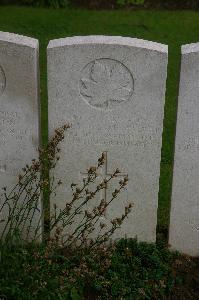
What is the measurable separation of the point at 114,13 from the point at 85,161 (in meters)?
5.37

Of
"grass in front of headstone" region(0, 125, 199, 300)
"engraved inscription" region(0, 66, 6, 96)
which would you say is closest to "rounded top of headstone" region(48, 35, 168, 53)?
"engraved inscription" region(0, 66, 6, 96)

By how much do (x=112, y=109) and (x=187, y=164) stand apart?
69 cm

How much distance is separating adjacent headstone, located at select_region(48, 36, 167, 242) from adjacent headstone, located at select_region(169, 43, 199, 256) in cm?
14

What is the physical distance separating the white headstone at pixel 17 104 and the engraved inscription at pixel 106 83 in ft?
1.13

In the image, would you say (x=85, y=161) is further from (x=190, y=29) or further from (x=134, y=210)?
(x=190, y=29)

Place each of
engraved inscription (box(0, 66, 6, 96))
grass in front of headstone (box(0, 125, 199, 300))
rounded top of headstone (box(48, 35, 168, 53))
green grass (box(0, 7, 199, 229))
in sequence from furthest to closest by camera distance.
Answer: green grass (box(0, 7, 199, 229)) < engraved inscription (box(0, 66, 6, 96)) < rounded top of headstone (box(48, 35, 168, 53)) < grass in front of headstone (box(0, 125, 199, 300))

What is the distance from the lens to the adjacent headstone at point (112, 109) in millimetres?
4137

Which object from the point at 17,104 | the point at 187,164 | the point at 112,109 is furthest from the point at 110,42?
the point at 187,164

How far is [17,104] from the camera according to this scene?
14.1 feet

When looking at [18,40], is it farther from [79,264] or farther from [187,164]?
[79,264]

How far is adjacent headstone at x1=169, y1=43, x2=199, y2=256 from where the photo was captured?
418 cm

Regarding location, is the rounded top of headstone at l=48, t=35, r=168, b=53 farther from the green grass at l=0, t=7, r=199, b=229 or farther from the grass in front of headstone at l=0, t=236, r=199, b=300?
the green grass at l=0, t=7, r=199, b=229

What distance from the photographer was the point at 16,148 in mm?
4469

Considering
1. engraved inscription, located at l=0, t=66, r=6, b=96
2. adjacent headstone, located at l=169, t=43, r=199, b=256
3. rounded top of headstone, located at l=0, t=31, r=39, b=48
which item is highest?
rounded top of headstone, located at l=0, t=31, r=39, b=48
